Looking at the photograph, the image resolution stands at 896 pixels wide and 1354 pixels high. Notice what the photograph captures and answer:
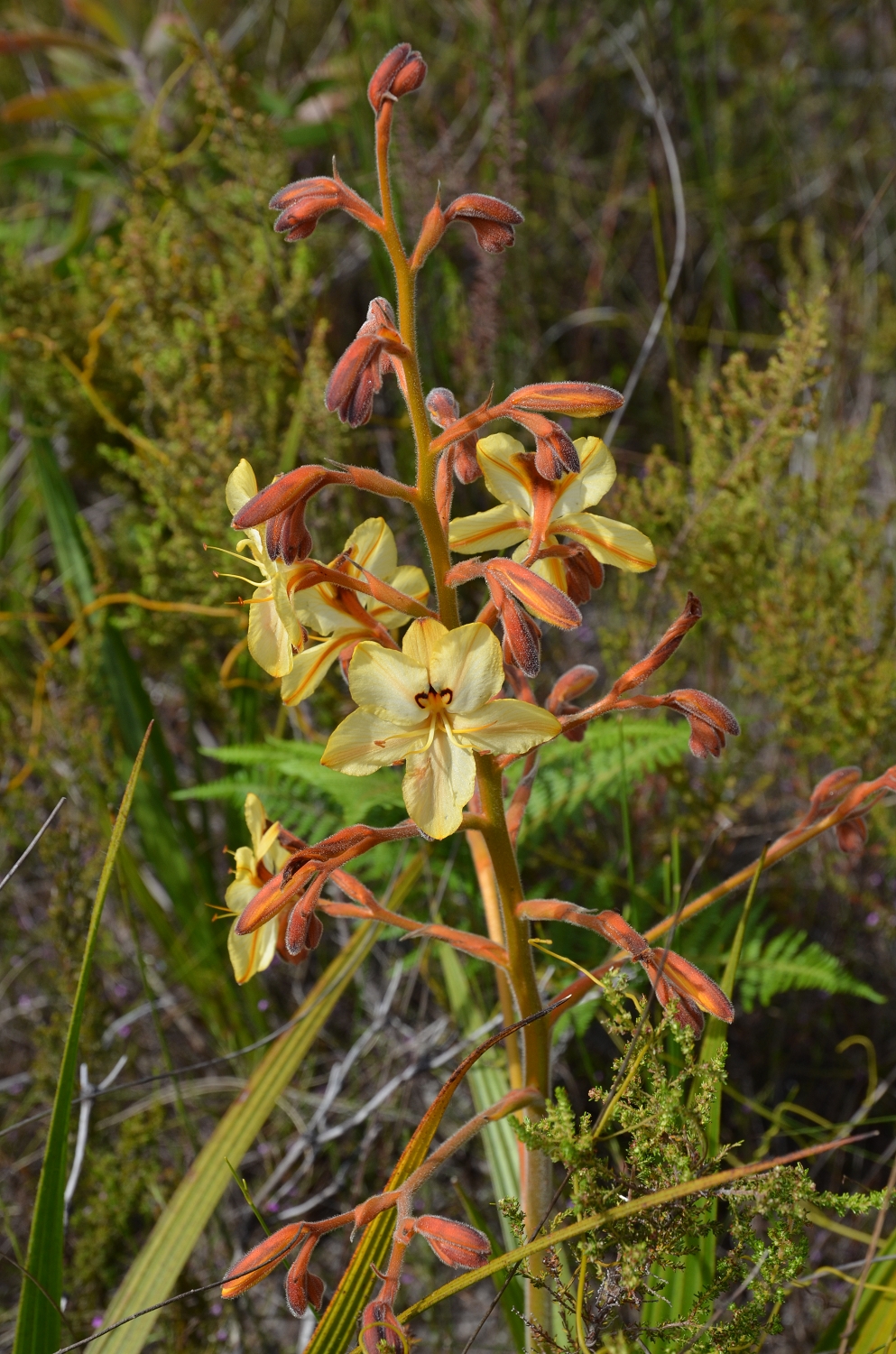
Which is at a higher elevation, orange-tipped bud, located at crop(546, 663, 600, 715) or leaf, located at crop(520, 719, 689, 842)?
orange-tipped bud, located at crop(546, 663, 600, 715)

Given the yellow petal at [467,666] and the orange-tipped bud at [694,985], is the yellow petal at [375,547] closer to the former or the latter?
the yellow petal at [467,666]

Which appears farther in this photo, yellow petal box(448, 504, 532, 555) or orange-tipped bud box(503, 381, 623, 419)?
yellow petal box(448, 504, 532, 555)

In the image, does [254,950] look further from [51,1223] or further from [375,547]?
[375,547]

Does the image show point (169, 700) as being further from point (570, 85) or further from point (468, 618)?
point (570, 85)

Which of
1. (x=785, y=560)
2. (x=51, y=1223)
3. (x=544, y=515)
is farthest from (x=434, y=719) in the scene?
(x=785, y=560)

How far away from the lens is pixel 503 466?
4.98 feet

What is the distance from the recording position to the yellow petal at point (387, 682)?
52.9 inches

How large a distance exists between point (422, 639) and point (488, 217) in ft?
1.89

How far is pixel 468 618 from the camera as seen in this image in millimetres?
3105

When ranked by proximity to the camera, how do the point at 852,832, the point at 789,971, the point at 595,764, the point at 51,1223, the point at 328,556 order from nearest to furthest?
the point at 51,1223
the point at 852,832
the point at 789,971
the point at 595,764
the point at 328,556

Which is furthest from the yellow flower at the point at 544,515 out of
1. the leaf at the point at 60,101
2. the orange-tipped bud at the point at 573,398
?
the leaf at the point at 60,101

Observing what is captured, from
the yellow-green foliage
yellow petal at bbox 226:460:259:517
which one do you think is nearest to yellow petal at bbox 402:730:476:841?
yellow petal at bbox 226:460:259:517

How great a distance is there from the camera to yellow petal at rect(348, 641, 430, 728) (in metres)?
1.34

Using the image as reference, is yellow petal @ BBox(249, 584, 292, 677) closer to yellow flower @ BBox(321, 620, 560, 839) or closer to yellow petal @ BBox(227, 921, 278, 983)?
yellow flower @ BBox(321, 620, 560, 839)
